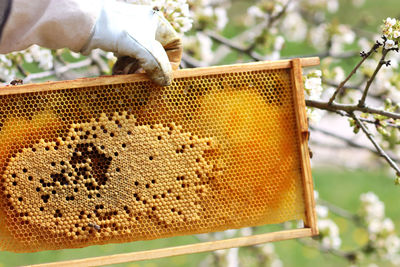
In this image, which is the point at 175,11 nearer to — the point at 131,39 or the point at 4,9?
the point at 131,39

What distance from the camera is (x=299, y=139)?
2.45 meters

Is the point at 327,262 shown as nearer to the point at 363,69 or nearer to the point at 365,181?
A: the point at 365,181

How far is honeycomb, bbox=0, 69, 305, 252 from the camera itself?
229 cm

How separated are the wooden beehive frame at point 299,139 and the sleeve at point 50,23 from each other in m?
0.24

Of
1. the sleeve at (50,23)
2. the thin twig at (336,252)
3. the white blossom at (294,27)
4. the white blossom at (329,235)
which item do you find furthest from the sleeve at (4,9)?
the white blossom at (294,27)

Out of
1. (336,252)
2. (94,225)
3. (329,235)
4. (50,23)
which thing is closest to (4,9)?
(50,23)

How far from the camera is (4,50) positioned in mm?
2299

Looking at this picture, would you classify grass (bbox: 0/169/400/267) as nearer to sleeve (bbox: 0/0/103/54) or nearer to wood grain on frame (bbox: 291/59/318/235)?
wood grain on frame (bbox: 291/59/318/235)

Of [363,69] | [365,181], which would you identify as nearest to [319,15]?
[363,69]

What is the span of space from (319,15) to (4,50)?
176 inches

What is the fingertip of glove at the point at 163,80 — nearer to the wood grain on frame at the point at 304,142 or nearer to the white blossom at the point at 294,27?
the wood grain on frame at the point at 304,142

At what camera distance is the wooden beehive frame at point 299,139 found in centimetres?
224

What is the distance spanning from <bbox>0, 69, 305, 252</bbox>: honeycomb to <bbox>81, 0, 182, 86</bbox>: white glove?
0.46 ft

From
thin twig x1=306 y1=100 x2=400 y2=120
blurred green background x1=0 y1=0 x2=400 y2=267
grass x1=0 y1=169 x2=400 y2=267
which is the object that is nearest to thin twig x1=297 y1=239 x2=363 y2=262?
blurred green background x1=0 y1=0 x2=400 y2=267
